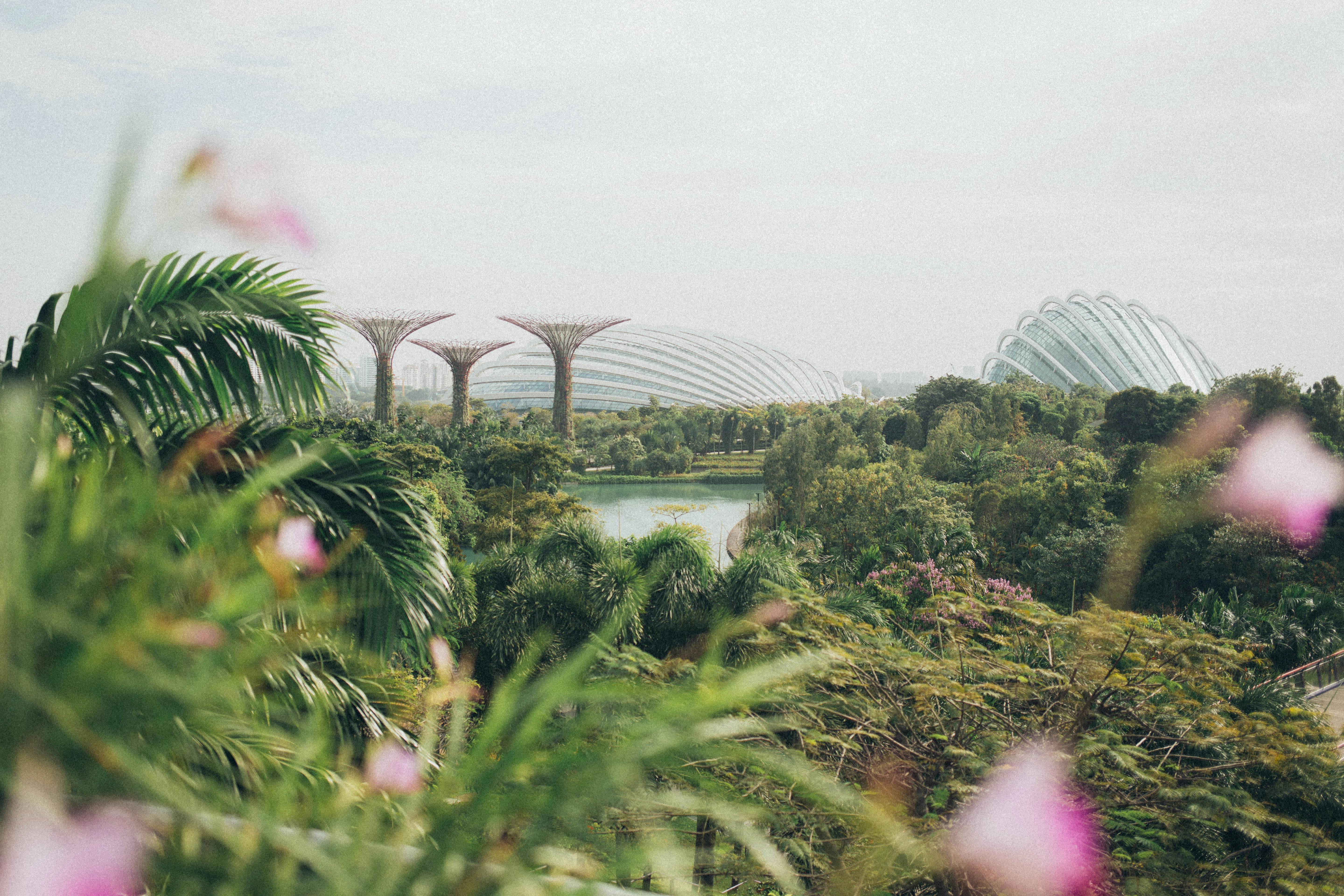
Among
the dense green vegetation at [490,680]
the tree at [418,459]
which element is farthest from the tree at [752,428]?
the dense green vegetation at [490,680]

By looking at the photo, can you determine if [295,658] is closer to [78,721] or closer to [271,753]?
[271,753]

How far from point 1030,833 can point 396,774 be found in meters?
4.70

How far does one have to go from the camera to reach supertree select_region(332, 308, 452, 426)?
1500 inches

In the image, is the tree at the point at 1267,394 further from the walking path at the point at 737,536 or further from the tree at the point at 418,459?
the tree at the point at 418,459

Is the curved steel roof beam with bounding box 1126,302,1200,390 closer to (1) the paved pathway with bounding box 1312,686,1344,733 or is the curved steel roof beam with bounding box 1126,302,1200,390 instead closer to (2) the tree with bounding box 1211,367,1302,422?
(2) the tree with bounding box 1211,367,1302,422

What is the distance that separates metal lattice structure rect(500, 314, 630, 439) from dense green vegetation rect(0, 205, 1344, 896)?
95.4ft

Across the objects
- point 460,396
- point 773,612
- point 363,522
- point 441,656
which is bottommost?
point 773,612

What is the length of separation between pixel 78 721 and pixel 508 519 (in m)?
20.8

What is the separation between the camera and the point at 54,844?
94cm

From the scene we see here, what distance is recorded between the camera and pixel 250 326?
9.91 ft

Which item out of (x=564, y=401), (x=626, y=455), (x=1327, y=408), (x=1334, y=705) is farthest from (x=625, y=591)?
(x=626, y=455)

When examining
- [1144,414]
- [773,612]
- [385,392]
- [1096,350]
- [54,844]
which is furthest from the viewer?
[1096,350]

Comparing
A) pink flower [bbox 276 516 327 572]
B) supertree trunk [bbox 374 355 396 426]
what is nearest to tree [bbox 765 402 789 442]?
supertree trunk [bbox 374 355 396 426]

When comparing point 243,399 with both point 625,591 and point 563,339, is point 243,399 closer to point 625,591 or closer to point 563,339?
point 625,591
